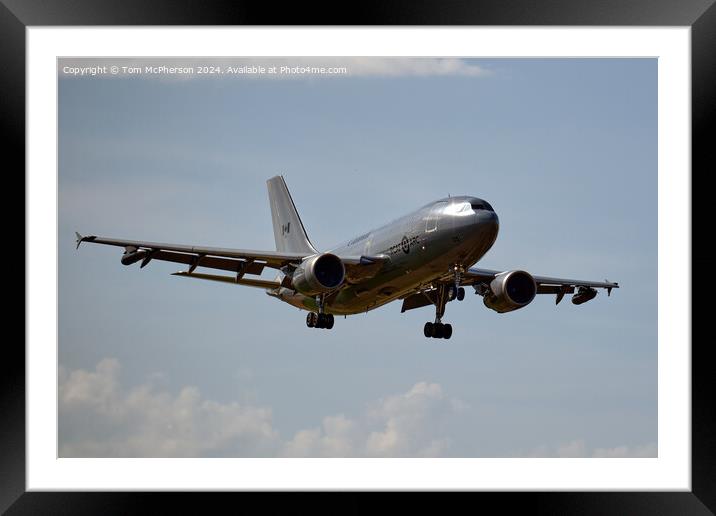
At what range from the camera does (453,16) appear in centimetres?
2041

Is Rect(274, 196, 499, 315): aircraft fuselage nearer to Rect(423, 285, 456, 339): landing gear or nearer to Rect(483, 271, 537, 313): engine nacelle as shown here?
Rect(423, 285, 456, 339): landing gear

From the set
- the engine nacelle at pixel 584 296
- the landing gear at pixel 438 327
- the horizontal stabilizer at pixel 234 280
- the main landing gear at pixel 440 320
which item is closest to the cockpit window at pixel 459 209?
the main landing gear at pixel 440 320

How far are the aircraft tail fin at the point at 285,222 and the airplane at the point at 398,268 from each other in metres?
4.64

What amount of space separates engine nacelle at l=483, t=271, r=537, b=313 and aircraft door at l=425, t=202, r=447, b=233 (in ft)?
12.3

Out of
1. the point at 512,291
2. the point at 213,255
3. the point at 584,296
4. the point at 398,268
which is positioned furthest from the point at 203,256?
the point at 584,296

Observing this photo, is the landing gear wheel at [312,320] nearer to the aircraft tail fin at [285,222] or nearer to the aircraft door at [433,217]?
the aircraft door at [433,217]

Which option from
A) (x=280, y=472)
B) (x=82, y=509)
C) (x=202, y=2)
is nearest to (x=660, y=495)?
(x=280, y=472)

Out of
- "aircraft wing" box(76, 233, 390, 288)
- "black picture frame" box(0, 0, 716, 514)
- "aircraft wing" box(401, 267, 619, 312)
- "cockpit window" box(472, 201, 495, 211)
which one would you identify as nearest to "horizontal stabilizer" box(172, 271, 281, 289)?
"aircraft wing" box(76, 233, 390, 288)

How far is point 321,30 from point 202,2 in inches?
103

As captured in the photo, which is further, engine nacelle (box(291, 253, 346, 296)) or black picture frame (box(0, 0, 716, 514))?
engine nacelle (box(291, 253, 346, 296))

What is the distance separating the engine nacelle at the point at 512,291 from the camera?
29203mm

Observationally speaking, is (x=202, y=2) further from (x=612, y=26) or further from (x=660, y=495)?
(x=660, y=495)

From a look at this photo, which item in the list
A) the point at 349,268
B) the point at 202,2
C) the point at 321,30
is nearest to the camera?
the point at 202,2

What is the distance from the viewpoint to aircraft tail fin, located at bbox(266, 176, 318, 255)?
1422 inches
